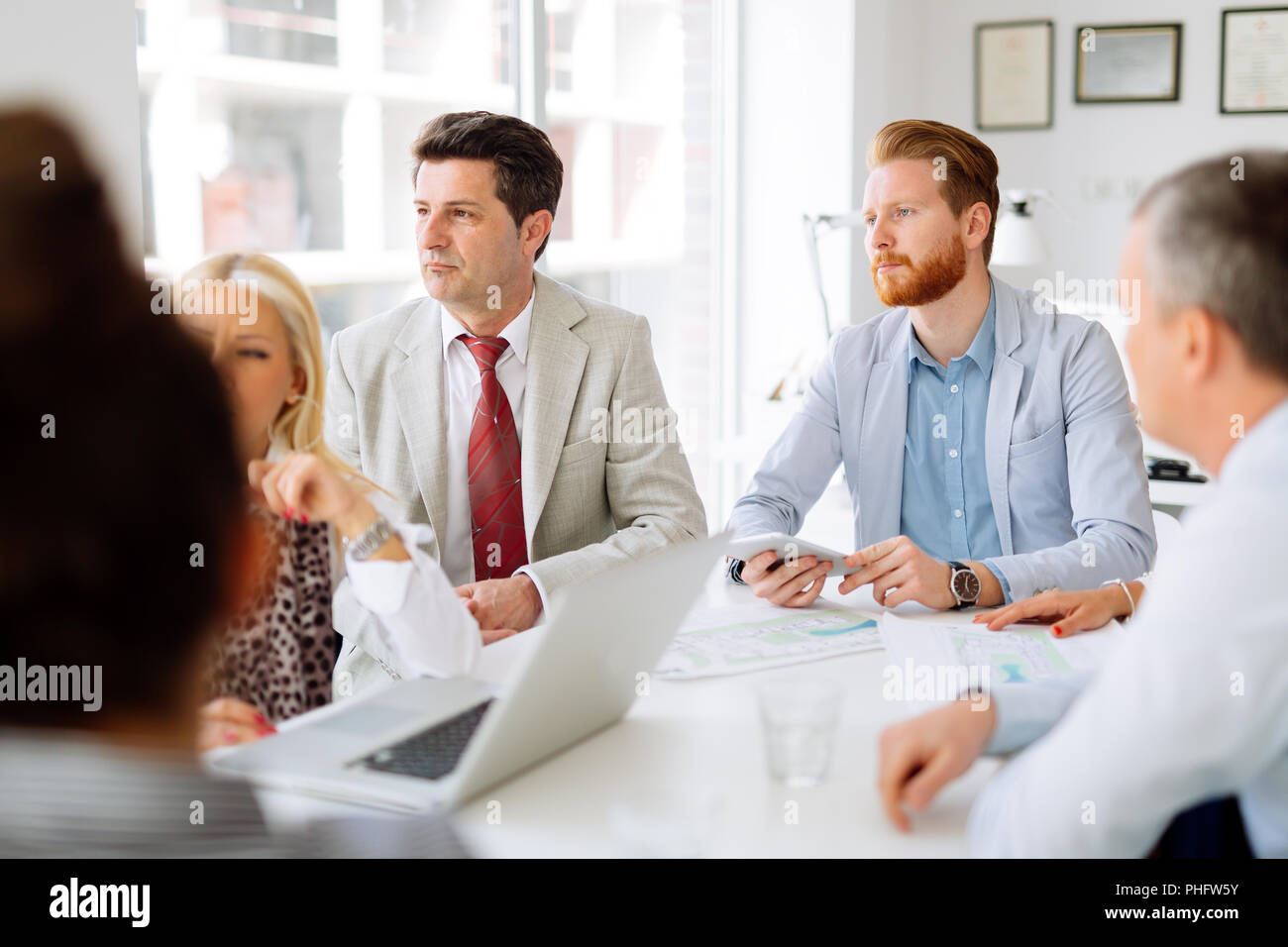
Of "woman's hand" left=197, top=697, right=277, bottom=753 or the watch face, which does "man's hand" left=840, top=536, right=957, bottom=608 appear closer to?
the watch face

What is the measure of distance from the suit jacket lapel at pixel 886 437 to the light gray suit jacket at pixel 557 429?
0.34m

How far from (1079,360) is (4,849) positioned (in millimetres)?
1785

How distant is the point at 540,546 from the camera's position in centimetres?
208

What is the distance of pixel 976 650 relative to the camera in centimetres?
155

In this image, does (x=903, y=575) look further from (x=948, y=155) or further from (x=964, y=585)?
(x=948, y=155)

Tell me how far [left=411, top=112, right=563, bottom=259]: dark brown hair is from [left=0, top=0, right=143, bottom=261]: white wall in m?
0.46

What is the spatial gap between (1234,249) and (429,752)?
799mm

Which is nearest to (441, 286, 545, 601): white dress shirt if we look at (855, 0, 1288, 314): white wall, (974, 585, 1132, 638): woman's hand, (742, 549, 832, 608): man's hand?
(742, 549, 832, 608): man's hand

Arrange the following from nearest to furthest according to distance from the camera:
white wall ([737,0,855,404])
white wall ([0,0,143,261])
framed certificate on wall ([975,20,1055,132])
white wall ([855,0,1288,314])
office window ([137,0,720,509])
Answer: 1. white wall ([0,0,143,261])
2. office window ([137,0,720,509])
3. white wall ([737,0,855,404])
4. white wall ([855,0,1288,314])
5. framed certificate on wall ([975,20,1055,132])

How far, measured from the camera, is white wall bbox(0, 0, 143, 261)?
1884 millimetres

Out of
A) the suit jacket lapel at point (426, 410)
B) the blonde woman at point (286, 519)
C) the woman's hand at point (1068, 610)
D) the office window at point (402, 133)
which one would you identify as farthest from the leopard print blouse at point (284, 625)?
the office window at point (402, 133)

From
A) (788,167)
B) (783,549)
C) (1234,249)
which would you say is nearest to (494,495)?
(783,549)

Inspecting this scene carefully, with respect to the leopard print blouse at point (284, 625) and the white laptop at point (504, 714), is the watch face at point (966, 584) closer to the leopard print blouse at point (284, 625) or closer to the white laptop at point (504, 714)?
the white laptop at point (504, 714)
